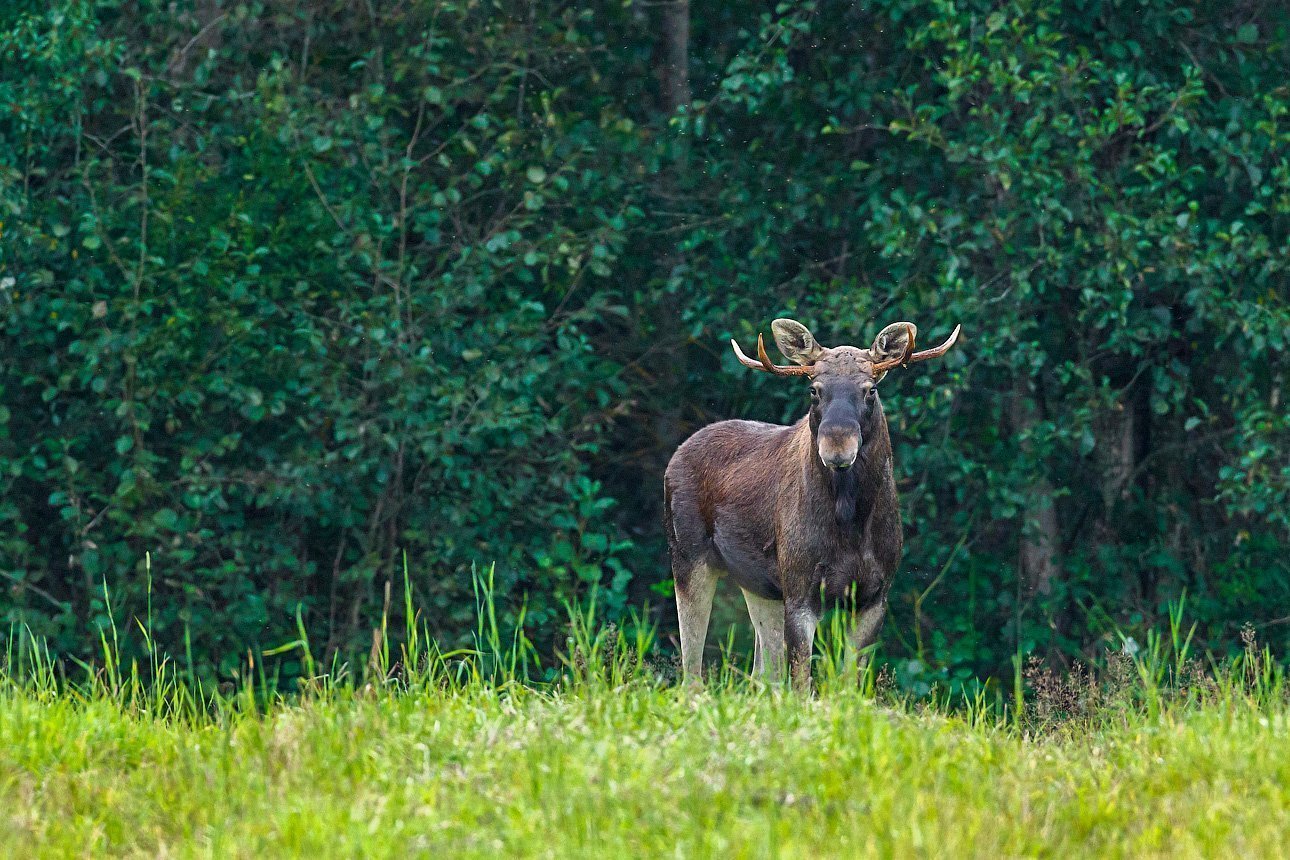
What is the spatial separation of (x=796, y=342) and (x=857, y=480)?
0.71 m

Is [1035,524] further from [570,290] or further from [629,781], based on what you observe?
[629,781]

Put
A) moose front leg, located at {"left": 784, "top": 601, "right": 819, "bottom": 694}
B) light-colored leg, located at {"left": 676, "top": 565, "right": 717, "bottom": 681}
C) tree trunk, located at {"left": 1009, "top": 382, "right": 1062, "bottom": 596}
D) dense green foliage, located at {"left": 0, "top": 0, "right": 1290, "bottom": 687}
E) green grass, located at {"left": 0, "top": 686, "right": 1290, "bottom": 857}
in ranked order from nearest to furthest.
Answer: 1. green grass, located at {"left": 0, "top": 686, "right": 1290, "bottom": 857}
2. moose front leg, located at {"left": 784, "top": 601, "right": 819, "bottom": 694}
3. light-colored leg, located at {"left": 676, "top": 565, "right": 717, "bottom": 681}
4. dense green foliage, located at {"left": 0, "top": 0, "right": 1290, "bottom": 687}
5. tree trunk, located at {"left": 1009, "top": 382, "right": 1062, "bottom": 596}

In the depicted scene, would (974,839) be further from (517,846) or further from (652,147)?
(652,147)

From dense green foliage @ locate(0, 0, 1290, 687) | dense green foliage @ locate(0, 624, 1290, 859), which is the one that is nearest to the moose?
dense green foliage @ locate(0, 624, 1290, 859)

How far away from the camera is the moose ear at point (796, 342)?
7746 mm

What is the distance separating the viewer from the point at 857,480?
297 inches

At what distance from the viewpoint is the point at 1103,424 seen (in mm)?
11562

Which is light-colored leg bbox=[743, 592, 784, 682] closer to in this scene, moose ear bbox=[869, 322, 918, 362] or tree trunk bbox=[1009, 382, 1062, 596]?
moose ear bbox=[869, 322, 918, 362]

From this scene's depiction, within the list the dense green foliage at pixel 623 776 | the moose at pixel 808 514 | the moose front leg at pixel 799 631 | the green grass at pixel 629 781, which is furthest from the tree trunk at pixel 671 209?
the green grass at pixel 629 781

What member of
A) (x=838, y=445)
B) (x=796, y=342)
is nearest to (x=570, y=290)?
(x=796, y=342)

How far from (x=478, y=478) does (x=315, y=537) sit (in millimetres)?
1350

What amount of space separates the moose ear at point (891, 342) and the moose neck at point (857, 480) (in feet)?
0.84

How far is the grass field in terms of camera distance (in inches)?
196

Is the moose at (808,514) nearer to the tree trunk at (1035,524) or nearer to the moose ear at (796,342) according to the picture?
the moose ear at (796,342)
